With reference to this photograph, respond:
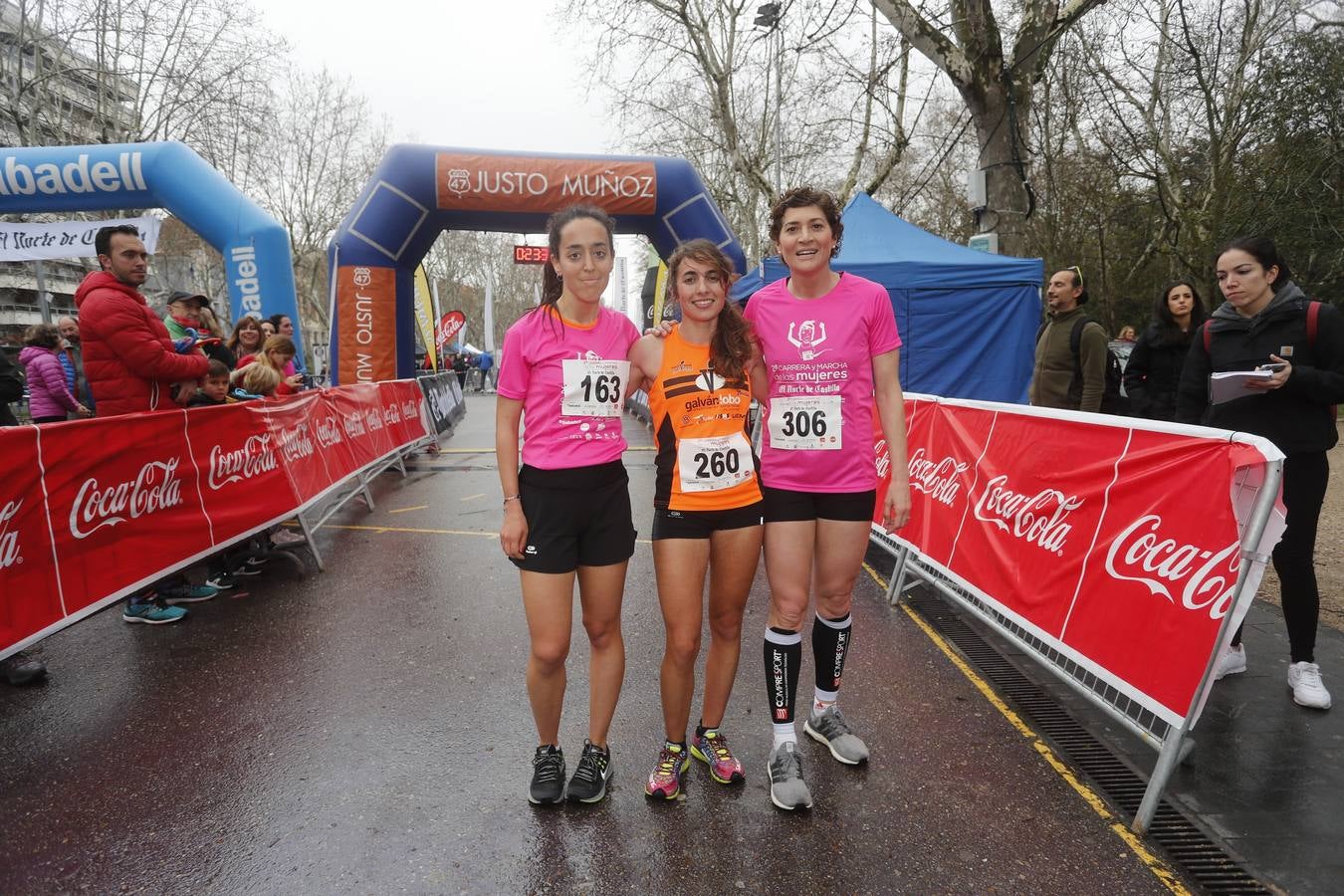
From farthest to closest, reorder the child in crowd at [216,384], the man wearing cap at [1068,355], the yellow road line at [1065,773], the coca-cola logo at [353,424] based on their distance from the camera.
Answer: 1. the coca-cola logo at [353,424]
2. the child in crowd at [216,384]
3. the man wearing cap at [1068,355]
4. the yellow road line at [1065,773]

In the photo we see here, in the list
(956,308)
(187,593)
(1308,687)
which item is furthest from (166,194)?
(1308,687)

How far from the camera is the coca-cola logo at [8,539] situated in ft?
10.4

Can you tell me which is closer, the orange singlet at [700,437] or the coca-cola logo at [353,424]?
the orange singlet at [700,437]

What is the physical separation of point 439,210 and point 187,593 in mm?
7084

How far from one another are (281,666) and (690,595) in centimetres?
256

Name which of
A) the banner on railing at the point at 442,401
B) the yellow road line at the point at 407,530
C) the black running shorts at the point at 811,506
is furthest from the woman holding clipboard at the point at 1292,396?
the banner on railing at the point at 442,401

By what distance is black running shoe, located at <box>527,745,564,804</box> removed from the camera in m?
2.57

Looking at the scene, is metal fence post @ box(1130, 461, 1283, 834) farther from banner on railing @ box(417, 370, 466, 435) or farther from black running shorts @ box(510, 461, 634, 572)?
banner on railing @ box(417, 370, 466, 435)

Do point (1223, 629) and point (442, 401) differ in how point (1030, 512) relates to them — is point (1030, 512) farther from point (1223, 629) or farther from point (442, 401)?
point (442, 401)

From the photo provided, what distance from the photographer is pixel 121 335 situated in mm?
4543

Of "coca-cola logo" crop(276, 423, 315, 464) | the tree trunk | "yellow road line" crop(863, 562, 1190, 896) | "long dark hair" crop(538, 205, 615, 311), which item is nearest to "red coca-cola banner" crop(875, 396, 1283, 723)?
"yellow road line" crop(863, 562, 1190, 896)

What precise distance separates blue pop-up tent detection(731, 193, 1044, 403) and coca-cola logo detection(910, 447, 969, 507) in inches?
184

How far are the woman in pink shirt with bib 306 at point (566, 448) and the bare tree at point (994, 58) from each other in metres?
8.34

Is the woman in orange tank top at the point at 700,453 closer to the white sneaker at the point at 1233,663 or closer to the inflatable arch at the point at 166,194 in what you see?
the white sneaker at the point at 1233,663
